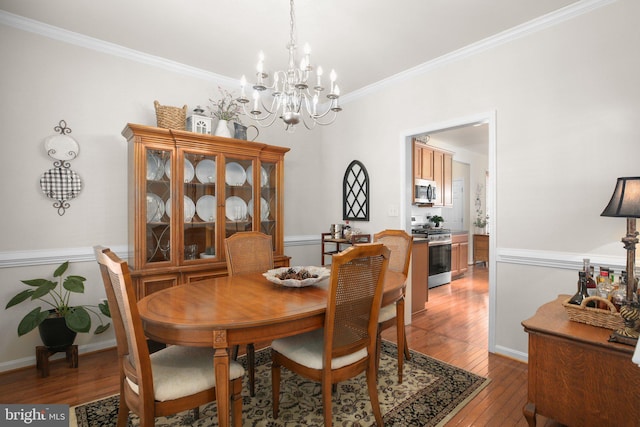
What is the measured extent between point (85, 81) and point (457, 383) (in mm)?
3835

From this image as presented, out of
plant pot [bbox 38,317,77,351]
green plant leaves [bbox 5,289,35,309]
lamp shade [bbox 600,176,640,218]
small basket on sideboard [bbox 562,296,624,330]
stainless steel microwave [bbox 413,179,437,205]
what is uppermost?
stainless steel microwave [bbox 413,179,437,205]

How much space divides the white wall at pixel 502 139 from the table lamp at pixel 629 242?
1.82 feet

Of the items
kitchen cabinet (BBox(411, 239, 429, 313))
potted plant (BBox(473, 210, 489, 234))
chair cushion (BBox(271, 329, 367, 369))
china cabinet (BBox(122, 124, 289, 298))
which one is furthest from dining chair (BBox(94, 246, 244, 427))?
potted plant (BBox(473, 210, 489, 234))

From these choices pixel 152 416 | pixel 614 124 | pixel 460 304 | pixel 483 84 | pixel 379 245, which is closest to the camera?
pixel 152 416

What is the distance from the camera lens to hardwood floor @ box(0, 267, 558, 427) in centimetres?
201

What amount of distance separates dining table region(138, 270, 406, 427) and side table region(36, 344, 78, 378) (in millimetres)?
1328

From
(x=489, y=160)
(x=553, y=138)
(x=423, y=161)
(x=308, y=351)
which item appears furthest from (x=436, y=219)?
(x=308, y=351)

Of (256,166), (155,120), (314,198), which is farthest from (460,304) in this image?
(155,120)

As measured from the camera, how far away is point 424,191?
5.54 meters

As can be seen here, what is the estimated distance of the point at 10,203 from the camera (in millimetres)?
2531

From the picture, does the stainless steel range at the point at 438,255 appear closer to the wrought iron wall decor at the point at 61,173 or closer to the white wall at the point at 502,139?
the white wall at the point at 502,139

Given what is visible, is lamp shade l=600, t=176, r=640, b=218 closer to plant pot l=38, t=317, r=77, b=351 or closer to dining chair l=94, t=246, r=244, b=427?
dining chair l=94, t=246, r=244, b=427

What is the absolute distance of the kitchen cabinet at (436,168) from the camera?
5441 millimetres

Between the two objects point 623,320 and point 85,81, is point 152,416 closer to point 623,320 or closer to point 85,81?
point 623,320
